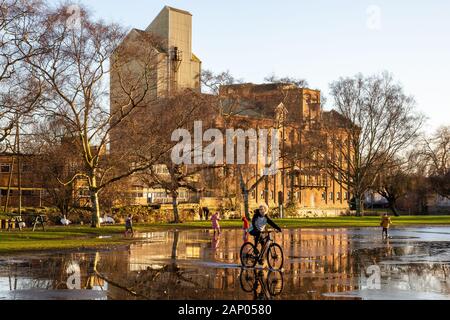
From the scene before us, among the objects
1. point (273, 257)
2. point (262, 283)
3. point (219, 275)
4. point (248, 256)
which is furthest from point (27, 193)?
point (262, 283)

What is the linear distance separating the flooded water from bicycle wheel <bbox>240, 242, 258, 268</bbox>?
0.41 m

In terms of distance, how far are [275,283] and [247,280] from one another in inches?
37.9

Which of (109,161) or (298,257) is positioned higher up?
(109,161)

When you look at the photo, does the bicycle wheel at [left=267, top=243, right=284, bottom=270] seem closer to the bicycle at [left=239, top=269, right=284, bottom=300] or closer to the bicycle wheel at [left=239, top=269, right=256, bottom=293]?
the bicycle at [left=239, top=269, right=284, bottom=300]

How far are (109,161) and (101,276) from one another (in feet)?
115

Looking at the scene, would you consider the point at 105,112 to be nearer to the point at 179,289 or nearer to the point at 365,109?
the point at 179,289

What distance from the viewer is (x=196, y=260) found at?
23875 mm

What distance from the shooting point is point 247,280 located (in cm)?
1756

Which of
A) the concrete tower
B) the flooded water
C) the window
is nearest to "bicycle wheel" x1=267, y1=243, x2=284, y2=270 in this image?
the flooded water

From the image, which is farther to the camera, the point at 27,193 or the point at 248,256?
the point at 27,193

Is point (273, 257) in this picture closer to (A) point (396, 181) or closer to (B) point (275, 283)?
(B) point (275, 283)

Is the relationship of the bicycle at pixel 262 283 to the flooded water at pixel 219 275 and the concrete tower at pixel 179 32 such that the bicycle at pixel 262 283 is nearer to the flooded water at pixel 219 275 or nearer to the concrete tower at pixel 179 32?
the flooded water at pixel 219 275
